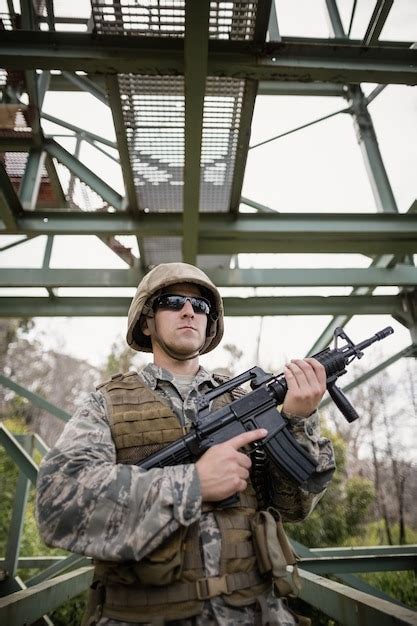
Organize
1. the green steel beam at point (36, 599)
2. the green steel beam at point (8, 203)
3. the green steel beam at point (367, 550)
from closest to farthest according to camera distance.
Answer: the green steel beam at point (36, 599)
the green steel beam at point (8, 203)
the green steel beam at point (367, 550)

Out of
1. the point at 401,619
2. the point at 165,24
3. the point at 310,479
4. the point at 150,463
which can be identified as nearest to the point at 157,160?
the point at 165,24

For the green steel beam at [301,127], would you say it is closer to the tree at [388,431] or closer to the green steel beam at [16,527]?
the green steel beam at [16,527]

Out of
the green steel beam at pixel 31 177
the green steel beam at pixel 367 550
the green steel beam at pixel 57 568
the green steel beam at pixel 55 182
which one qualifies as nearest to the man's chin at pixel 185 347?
the green steel beam at pixel 31 177

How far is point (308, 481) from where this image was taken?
5.70 ft

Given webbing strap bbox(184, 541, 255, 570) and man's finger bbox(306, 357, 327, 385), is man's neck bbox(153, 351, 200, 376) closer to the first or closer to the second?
man's finger bbox(306, 357, 327, 385)

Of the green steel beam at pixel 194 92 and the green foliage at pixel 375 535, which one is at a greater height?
the green steel beam at pixel 194 92

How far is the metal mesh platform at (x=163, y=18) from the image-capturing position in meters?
1.82

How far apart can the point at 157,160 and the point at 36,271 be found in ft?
5.96

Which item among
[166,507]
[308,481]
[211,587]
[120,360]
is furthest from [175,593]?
[120,360]

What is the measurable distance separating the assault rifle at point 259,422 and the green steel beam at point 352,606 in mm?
524

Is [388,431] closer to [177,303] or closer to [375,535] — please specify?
[375,535]

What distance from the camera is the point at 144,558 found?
51.7 inches

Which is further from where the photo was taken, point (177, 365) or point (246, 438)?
point (177, 365)

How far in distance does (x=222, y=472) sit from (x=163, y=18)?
2.05 meters
